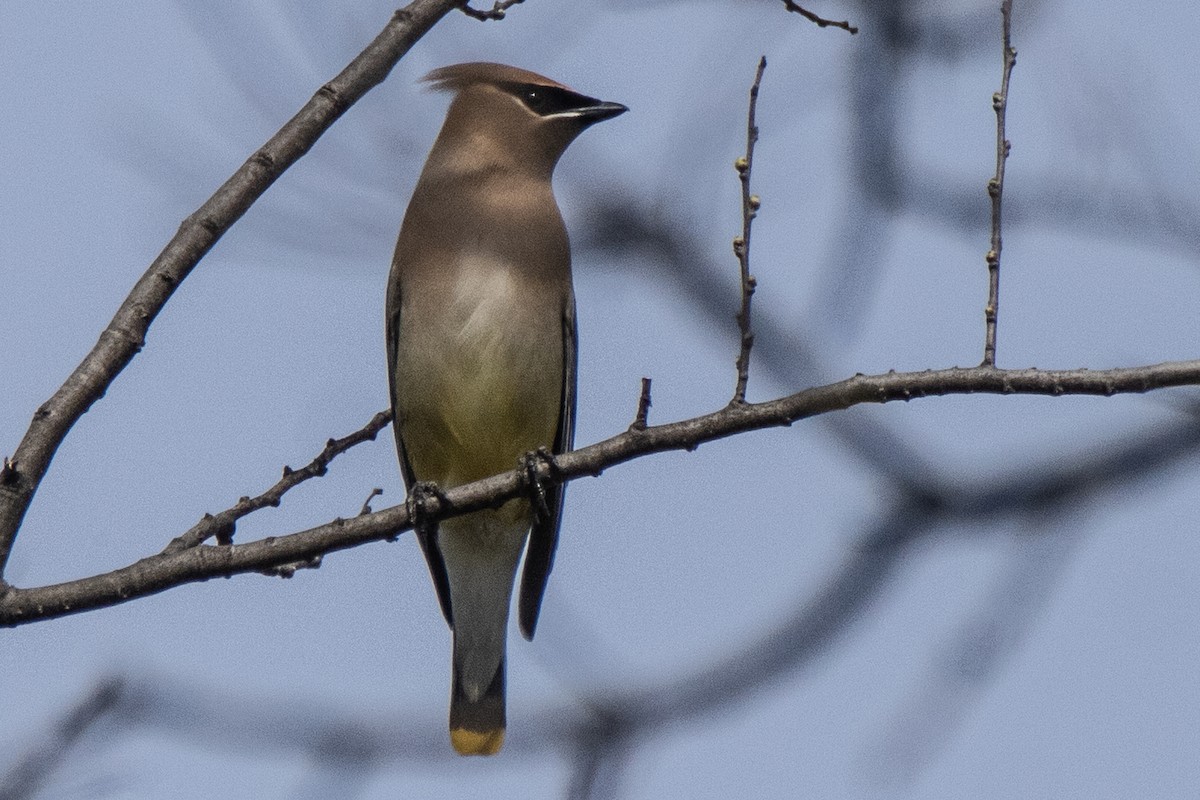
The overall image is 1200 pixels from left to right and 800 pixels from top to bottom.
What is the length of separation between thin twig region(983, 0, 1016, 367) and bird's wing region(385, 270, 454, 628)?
2.60m

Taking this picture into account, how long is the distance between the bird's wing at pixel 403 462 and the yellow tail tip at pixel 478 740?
0.40 m

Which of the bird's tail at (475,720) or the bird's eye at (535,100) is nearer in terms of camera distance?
the bird's tail at (475,720)

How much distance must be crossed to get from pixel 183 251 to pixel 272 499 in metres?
0.56

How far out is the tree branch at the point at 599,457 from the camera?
2857 mm

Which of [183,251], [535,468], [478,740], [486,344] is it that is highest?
[486,344]

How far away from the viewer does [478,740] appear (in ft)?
18.3

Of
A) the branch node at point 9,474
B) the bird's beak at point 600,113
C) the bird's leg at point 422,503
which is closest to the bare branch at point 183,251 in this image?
the branch node at point 9,474

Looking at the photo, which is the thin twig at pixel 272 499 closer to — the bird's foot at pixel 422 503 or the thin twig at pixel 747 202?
the bird's foot at pixel 422 503

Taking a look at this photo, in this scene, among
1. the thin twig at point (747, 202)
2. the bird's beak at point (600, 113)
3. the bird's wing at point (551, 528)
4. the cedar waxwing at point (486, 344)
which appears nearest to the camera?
the thin twig at point (747, 202)

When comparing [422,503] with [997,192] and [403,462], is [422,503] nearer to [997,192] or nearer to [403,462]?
[997,192]

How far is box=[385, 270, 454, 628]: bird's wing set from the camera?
212 inches

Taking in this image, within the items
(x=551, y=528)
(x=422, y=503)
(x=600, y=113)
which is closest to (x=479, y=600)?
Result: (x=551, y=528)

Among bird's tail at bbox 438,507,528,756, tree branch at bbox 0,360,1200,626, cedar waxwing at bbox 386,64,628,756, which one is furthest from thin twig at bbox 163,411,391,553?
bird's tail at bbox 438,507,528,756

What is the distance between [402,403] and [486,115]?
1.24 meters
